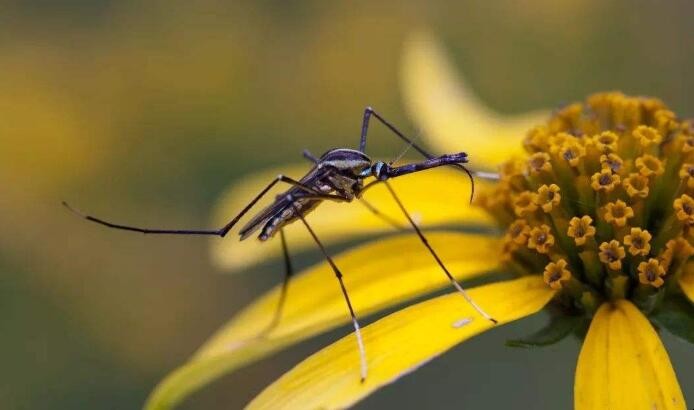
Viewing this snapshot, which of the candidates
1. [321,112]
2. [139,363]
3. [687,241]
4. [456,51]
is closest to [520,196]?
[687,241]

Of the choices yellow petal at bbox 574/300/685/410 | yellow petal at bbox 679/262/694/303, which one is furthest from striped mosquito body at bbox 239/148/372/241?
yellow petal at bbox 679/262/694/303

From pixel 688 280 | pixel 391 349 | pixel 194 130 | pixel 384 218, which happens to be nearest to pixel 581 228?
pixel 688 280

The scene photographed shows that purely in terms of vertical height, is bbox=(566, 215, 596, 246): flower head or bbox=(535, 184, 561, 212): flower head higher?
bbox=(535, 184, 561, 212): flower head

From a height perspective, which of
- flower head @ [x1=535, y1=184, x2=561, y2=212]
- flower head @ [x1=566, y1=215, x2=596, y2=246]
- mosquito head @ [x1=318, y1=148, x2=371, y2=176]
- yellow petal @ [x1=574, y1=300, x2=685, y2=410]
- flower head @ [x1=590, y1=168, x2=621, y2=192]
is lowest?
yellow petal @ [x1=574, y1=300, x2=685, y2=410]

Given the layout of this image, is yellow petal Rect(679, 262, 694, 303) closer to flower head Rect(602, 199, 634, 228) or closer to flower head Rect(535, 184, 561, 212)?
flower head Rect(602, 199, 634, 228)

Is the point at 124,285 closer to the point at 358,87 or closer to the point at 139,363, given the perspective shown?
the point at 139,363

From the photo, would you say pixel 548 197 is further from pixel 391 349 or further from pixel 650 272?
pixel 391 349

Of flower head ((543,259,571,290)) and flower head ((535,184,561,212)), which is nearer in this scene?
flower head ((543,259,571,290))
